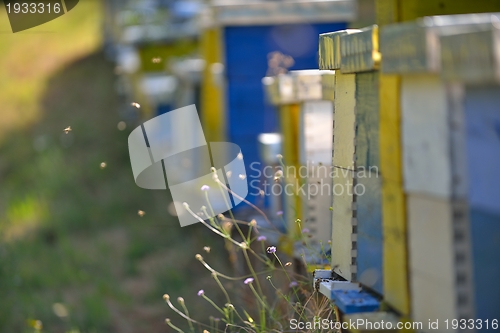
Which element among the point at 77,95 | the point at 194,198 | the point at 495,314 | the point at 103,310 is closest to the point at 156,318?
the point at 103,310

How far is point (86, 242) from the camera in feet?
19.5

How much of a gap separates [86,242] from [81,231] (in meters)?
0.31

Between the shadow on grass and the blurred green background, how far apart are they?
0.01 metres

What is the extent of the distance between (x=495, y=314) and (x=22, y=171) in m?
7.45

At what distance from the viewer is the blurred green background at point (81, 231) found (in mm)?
4238

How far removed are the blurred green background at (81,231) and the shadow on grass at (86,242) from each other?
0.01 m

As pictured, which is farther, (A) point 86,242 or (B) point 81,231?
(B) point 81,231

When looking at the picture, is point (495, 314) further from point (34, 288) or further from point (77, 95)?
point (77, 95)

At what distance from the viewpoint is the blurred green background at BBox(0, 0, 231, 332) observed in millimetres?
4238

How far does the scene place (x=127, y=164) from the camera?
8.24 m

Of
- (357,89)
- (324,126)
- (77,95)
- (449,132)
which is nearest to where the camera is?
(449,132)

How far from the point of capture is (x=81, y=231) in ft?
20.4

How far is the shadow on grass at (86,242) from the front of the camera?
165 inches

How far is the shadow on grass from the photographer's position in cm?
420
